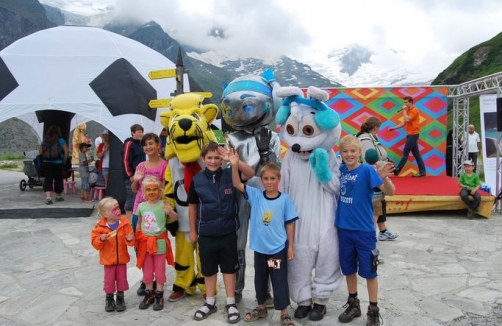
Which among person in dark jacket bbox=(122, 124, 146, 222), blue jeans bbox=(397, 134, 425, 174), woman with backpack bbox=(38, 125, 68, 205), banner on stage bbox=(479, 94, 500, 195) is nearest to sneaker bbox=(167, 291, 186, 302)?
person in dark jacket bbox=(122, 124, 146, 222)

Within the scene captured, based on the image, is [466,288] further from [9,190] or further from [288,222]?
[9,190]

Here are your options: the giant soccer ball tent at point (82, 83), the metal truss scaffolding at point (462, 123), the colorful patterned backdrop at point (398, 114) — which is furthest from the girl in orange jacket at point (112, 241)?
the metal truss scaffolding at point (462, 123)

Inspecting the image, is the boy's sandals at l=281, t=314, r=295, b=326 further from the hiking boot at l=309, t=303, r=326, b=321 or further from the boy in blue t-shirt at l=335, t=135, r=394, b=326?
the boy in blue t-shirt at l=335, t=135, r=394, b=326

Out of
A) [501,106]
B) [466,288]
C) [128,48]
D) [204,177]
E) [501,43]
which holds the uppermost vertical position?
[501,43]

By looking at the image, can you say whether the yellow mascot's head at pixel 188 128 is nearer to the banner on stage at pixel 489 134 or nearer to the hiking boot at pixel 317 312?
the hiking boot at pixel 317 312

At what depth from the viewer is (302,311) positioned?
3.24 metres

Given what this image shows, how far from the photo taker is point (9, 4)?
57969 mm

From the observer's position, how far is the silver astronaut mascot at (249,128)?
3422mm

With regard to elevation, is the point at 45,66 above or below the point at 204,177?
above

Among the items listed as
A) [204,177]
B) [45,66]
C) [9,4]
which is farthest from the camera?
[9,4]

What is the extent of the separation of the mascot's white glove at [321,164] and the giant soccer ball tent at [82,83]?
4801mm

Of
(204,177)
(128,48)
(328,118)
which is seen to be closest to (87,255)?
(204,177)

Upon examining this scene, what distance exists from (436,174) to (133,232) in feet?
25.8

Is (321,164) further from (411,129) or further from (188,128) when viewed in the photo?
(411,129)
